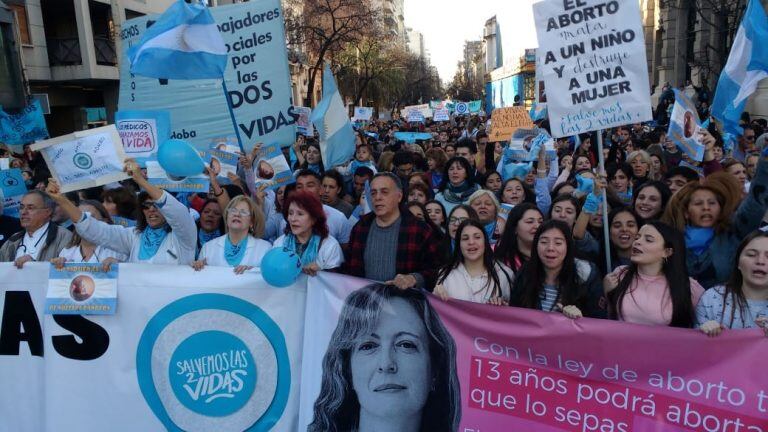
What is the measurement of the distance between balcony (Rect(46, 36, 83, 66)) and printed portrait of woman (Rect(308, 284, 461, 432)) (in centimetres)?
1870

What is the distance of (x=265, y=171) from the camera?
5270 millimetres

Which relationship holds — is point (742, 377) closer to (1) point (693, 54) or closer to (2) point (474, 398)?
(2) point (474, 398)

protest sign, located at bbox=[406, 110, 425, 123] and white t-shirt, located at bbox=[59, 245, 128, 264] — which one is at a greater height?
protest sign, located at bbox=[406, 110, 425, 123]

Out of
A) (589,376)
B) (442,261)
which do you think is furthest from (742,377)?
(442,261)

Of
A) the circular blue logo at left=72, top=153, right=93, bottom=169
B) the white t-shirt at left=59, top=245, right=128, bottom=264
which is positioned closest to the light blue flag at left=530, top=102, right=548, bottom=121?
the white t-shirt at left=59, top=245, right=128, bottom=264

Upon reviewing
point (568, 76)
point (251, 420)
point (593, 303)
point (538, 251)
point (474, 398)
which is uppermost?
point (568, 76)

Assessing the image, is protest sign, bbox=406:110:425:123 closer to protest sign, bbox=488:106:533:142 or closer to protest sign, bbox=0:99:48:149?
protest sign, bbox=488:106:533:142

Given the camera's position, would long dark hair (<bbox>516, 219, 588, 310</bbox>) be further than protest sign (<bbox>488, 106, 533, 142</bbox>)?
No

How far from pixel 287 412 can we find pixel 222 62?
2.70 meters

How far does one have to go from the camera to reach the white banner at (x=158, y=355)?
11.3 ft

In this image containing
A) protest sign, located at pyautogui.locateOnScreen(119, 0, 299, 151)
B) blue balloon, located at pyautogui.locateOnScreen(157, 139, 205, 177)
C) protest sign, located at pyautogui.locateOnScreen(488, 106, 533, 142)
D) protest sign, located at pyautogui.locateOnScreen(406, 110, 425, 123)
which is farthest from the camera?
protest sign, located at pyautogui.locateOnScreen(406, 110, 425, 123)

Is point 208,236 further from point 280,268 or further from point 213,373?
point 280,268

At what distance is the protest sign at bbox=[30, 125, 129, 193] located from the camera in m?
3.76

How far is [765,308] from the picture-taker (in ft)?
9.11
